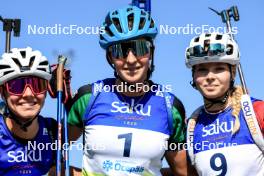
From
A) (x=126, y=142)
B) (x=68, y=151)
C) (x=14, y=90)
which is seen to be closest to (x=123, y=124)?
(x=126, y=142)

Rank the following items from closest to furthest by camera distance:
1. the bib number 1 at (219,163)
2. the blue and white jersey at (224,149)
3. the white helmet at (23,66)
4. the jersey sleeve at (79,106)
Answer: the blue and white jersey at (224,149) < the bib number 1 at (219,163) < the white helmet at (23,66) < the jersey sleeve at (79,106)

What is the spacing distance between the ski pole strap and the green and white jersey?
1141 millimetres

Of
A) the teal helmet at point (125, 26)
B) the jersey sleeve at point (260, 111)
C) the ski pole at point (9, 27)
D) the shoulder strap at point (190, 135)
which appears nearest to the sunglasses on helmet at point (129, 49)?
the teal helmet at point (125, 26)

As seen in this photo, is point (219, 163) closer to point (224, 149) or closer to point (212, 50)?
point (224, 149)

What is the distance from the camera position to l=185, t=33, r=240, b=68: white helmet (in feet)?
32.0

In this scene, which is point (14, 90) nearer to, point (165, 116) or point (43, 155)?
point (43, 155)

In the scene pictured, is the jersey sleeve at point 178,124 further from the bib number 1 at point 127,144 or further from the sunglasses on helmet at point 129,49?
the sunglasses on helmet at point 129,49

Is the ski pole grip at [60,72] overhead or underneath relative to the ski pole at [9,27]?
underneath

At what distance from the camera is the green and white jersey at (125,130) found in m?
9.27

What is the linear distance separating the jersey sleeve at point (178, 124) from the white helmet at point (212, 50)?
0.79 metres

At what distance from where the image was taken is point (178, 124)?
970cm

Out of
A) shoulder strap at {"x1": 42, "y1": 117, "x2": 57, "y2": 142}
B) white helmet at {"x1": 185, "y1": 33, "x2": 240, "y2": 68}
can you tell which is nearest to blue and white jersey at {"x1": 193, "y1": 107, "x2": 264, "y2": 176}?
white helmet at {"x1": 185, "y1": 33, "x2": 240, "y2": 68}

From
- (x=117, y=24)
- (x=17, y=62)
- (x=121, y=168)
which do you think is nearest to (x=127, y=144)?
(x=121, y=168)

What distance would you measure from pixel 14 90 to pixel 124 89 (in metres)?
1.84
